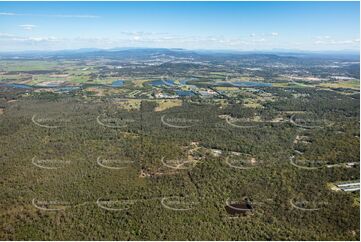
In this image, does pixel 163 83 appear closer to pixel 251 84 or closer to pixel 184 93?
pixel 184 93

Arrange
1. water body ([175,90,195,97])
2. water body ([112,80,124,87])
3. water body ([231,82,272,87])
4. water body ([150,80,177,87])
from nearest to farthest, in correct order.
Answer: water body ([175,90,195,97]) < water body ([112,80,124,87]) < water body ([150,80,177,87]) < water body ([231,82,272,87])

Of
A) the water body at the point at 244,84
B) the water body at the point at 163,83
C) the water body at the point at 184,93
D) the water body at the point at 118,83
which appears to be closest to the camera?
the water body at the point at 184,93

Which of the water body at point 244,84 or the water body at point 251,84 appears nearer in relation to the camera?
the water body at point 244,84

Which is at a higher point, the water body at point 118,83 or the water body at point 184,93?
the water body at point 118,83

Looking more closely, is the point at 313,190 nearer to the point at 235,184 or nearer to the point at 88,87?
the point at 235,184

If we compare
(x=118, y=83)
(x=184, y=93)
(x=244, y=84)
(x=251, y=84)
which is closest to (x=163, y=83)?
(x=118, y=83)

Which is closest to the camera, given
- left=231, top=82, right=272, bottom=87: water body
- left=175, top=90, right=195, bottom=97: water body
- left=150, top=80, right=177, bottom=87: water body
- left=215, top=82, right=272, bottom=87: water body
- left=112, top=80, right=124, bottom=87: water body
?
left=175, top=90, right=195, bottom=97: water body

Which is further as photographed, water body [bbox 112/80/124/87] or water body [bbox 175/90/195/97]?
water body [bbox 112/80/124/87]

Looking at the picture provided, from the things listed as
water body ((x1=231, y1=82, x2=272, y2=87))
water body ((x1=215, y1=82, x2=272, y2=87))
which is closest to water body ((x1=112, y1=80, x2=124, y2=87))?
water body ((x1=215, y1=82, x2=272, y2=87))

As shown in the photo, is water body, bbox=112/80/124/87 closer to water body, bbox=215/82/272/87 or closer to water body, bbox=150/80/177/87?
water body, bbox=150/80/177/87

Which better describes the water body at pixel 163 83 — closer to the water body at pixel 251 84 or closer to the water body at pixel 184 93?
the water body at pixel 184 93

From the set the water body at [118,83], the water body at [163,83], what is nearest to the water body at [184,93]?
the water body at [163,83]

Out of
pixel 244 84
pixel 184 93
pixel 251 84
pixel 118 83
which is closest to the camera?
pixel 184 93
